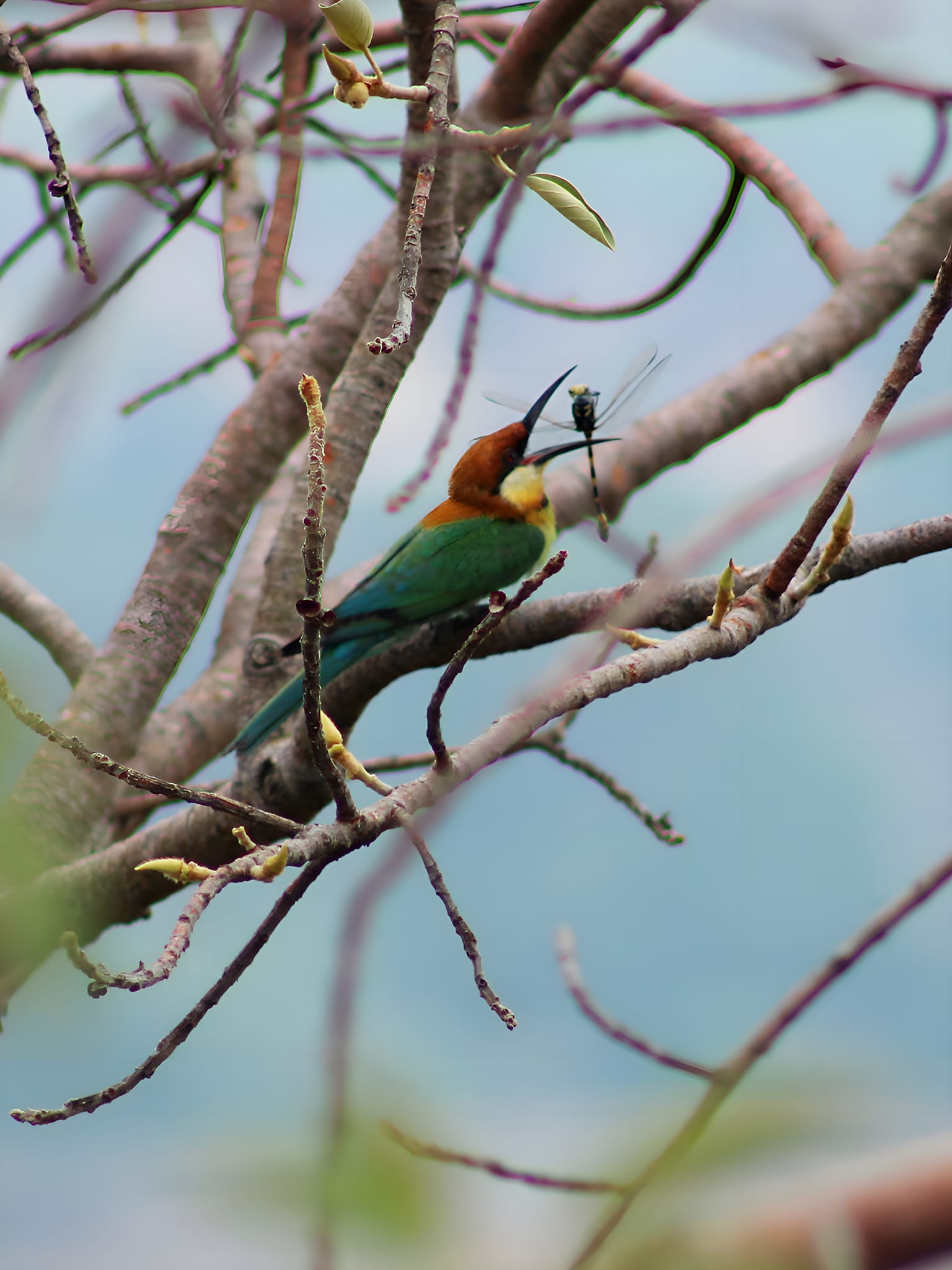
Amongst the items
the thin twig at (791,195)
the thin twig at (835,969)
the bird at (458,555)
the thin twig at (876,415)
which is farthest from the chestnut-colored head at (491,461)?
the thin twig at (835,969)

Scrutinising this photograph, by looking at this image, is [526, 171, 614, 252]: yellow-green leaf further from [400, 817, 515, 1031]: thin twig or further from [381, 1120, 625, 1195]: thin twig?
[381, 1120, 625, 1195]: thin twig

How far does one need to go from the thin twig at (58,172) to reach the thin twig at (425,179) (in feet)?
1.10

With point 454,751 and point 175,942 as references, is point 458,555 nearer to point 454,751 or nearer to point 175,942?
point 454,751

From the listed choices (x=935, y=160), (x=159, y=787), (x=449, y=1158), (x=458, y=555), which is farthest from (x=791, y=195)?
(x=449, y=1158)

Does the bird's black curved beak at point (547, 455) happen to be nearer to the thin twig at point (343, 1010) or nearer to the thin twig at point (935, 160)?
the thin twig at point (935, 160)

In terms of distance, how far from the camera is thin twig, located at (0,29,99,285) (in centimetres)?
111

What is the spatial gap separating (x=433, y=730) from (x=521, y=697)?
0.20 metres

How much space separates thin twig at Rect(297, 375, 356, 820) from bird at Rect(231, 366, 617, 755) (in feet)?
4.67

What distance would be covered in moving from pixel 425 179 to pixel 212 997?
2.58ft

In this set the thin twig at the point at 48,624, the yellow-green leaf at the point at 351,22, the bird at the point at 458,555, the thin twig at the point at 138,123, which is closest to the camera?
the yellow-green leaf at the point at 351,22

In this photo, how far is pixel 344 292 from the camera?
271cm

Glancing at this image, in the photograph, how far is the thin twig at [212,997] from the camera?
2.89 ft

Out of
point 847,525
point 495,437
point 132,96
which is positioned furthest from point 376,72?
point 495,437

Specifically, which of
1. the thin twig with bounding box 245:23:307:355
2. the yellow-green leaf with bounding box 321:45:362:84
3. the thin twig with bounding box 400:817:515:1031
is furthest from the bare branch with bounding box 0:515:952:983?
the thin twig with bounding box 245:23:307:355
